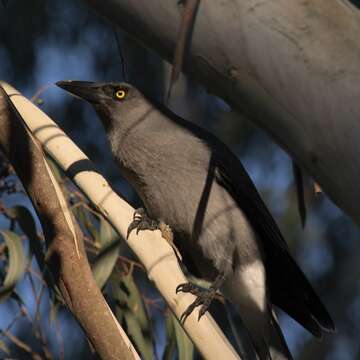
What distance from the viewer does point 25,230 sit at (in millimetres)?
2791

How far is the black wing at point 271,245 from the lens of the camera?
285 centimetres

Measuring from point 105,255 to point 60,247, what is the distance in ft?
3.16

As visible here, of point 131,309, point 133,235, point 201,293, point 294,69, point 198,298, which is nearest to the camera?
point 294,69

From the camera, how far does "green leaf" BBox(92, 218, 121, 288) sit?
280 cm

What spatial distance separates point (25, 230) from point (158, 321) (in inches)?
64.5

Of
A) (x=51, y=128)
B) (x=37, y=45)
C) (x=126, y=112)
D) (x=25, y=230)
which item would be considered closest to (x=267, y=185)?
(x=37, y=45)

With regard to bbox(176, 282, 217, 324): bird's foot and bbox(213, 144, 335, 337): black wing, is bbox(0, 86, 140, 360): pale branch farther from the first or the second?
bbox(213, 144, 335, 337): black wing

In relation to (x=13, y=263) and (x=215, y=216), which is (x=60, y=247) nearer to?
(x=13, y=263)

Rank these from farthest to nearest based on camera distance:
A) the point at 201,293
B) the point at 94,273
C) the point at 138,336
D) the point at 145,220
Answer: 1. the point at 138,336
2. the point at 94,273
3. the point at 145,220
4. the point at 201,293

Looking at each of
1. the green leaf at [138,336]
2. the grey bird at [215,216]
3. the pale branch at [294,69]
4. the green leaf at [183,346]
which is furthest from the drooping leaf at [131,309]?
the pale branch at [294,69]

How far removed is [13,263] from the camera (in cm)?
276

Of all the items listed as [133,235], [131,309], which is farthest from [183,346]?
[133,235]

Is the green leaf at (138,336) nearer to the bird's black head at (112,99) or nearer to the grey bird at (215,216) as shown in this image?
the grey bird at (215,216)

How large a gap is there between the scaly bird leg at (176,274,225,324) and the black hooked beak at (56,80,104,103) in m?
0.76
